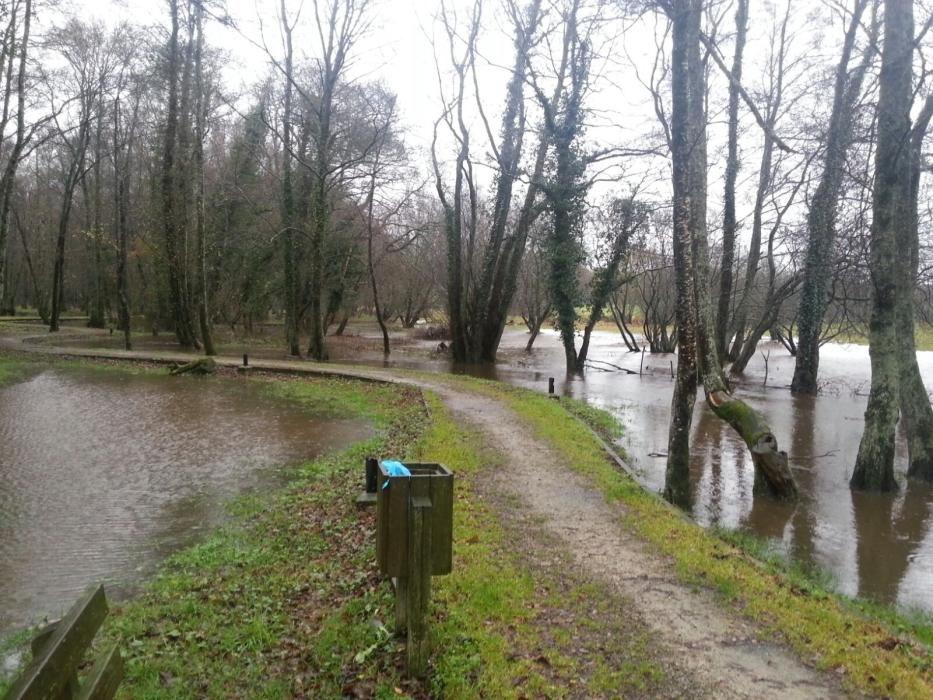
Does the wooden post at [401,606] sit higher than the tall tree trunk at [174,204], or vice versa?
the tall tree trunk at [174,204]

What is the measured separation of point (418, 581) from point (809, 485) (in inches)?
319

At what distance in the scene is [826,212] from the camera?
13852 mm

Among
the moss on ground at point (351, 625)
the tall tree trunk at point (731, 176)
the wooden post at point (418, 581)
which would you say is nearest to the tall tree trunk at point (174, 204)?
the tall tree trunk at point (731, 176)

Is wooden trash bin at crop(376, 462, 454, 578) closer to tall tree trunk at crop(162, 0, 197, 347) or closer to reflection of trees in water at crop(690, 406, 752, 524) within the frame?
reflection of trees in water at crop(690, 406, 752, 524)

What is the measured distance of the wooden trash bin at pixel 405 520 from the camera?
12.7 ft

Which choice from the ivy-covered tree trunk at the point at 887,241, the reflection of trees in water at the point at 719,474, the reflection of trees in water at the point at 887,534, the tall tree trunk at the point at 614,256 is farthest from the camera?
the tall tree trunk at the point at 614,256

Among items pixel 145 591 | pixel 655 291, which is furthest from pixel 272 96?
pixel 145 591

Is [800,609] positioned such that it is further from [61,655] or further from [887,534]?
[61,655]

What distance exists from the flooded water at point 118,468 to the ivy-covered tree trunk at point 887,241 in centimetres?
818

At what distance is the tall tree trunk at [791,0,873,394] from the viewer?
11664 mm

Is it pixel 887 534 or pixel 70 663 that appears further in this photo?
pixel 887 534

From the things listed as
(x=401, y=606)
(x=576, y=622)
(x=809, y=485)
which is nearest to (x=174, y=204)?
(x=809, y=485)

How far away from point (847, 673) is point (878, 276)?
7.46 meters

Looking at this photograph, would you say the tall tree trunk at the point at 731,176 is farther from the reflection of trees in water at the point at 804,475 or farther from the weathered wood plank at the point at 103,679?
the weathered wood plank at the point at 103,679
